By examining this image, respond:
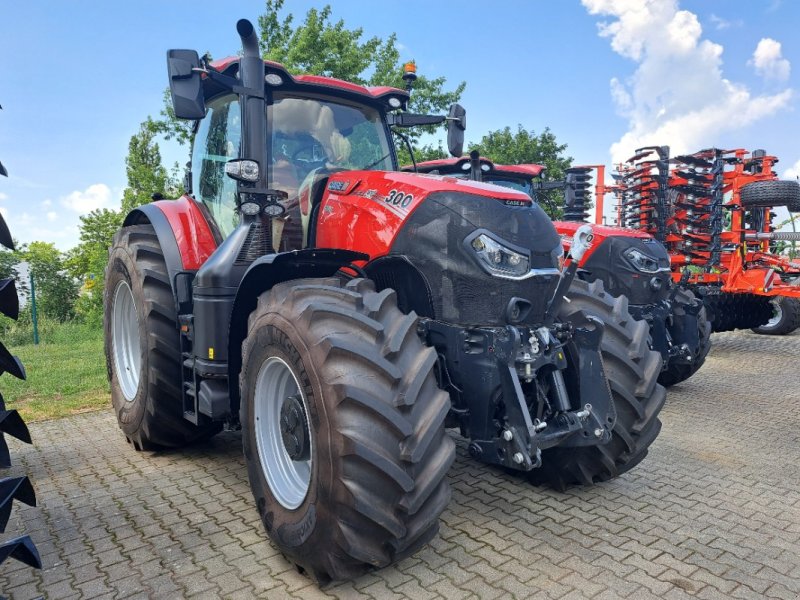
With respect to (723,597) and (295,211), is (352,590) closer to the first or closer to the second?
(723,597)

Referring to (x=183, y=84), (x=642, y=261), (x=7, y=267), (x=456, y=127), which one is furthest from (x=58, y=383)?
(x=642, y=261)

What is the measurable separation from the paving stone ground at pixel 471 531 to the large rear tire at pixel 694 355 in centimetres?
179

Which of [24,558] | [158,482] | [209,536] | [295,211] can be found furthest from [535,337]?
[158,482]

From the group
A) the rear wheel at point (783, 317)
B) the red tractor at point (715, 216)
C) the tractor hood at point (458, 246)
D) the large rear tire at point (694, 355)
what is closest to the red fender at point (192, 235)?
the tractor hood at point (458, 246)

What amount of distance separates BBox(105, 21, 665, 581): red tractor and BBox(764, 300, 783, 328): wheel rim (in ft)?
28.9

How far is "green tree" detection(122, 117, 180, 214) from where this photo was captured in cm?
1906

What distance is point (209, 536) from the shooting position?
325 centimetres

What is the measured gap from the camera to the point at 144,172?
1919 cm

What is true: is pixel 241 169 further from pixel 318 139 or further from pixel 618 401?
pixel 618 401

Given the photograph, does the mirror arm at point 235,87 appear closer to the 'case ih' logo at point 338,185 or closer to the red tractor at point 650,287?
the 'case ih' logo at point 338,185

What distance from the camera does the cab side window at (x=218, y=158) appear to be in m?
4.02

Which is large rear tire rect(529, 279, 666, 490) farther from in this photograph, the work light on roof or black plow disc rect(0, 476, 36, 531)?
black plow disc rect(0, 476, 36, 531)

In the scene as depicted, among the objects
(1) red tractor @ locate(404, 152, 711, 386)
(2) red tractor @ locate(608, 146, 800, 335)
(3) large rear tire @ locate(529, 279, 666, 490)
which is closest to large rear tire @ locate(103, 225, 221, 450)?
(3) large rear tire @ locate(529, 279, 666, 490)

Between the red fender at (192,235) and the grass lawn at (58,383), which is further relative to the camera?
the grass lawn at (58,383)
